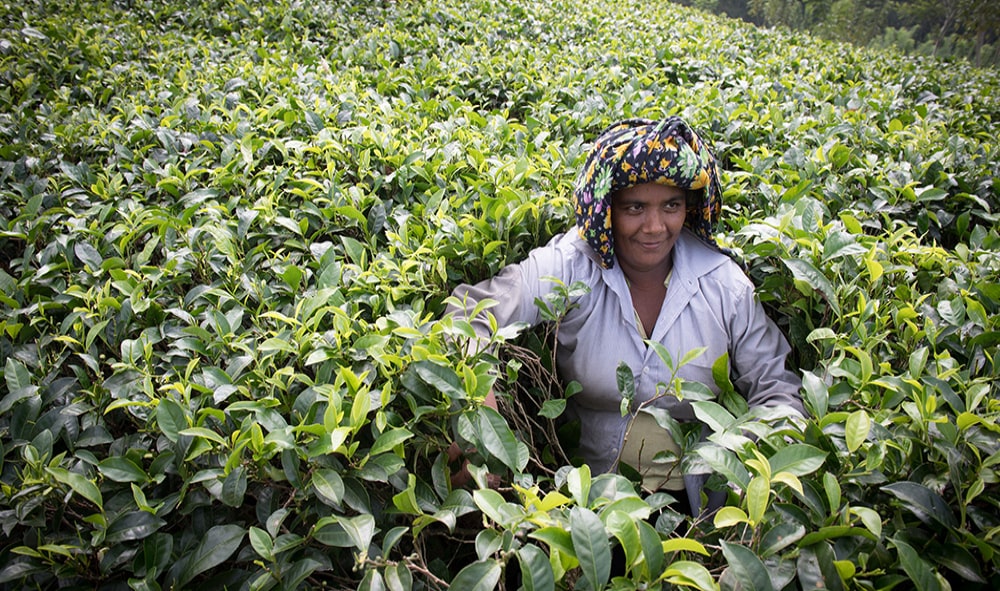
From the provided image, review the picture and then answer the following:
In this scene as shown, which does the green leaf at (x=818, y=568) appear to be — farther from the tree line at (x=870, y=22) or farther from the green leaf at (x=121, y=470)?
the tree line at (x=870, y=22)

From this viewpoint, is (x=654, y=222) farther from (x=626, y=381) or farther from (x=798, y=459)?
(x=798, y=459)

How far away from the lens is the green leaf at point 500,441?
3.82 ft

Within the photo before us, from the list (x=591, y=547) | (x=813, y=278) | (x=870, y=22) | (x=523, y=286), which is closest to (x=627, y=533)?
(x=591, y=547)

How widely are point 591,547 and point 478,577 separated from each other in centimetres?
19

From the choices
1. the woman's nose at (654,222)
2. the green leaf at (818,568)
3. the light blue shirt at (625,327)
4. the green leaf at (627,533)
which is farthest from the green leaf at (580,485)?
the woman's nose at (654,222)

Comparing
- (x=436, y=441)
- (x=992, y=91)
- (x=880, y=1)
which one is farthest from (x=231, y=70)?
(x=880, y=1)

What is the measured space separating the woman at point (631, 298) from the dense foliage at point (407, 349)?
0.10m

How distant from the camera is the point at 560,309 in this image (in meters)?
1.62

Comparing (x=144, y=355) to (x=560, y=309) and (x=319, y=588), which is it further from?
(x=560, y=309)

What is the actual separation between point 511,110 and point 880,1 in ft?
151

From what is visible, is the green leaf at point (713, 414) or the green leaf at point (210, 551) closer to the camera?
the green leaf at point (210, 551)

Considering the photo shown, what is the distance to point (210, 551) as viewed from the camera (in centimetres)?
113

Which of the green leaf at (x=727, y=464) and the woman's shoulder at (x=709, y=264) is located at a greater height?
the woman's shoulder at (x=709, y=264)

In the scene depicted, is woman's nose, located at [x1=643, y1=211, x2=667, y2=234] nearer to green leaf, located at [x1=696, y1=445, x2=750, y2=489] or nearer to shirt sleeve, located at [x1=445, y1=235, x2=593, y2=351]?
shirt sleeve, located at [x1=445, y1=235, x2=593, y2=351]
